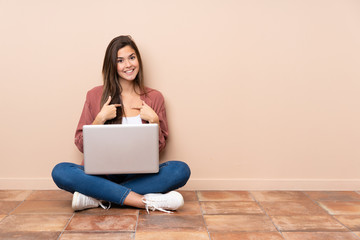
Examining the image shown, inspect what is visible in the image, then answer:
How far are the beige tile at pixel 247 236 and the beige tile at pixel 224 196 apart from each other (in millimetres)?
616

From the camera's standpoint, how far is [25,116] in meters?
2.68

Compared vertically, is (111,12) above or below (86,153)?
above

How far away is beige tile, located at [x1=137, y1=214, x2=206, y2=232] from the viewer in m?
1.97

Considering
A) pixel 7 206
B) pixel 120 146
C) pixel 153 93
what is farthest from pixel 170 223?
pixel 7 206

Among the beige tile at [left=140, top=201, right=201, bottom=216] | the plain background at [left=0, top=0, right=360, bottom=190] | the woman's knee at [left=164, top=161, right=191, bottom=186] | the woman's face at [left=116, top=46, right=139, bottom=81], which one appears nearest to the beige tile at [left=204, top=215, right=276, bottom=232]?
the beige tile at [left=140, top=201, right=201, bottom=216]

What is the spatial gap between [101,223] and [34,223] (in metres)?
0.35

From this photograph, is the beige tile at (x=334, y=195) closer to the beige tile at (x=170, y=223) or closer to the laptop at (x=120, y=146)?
the beige tile at (x=170, y=223)

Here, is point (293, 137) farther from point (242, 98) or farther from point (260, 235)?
point (260, 235)

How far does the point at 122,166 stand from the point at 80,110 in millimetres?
725

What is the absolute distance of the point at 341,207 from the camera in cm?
239

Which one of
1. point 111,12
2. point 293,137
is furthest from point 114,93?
point 293,137

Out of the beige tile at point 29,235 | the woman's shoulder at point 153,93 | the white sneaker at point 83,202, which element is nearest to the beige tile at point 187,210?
the white sneaker at point 83,202

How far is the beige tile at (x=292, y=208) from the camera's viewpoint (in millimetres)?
2260

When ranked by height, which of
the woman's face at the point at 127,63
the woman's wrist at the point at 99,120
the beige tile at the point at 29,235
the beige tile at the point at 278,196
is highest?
the woman's face at the point at 127,63
